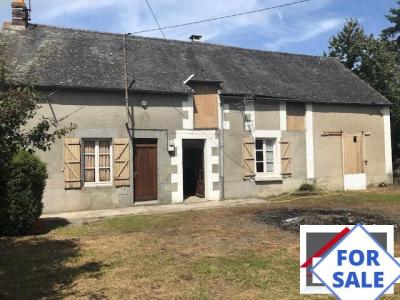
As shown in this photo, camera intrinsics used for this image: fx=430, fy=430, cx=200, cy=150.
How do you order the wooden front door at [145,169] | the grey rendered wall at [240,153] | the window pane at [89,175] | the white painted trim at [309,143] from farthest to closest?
the white painted trim at [309,143] → the grey rendered wall at [240,153] → the wooden front door at [145,169] → the window pane at [89,175]

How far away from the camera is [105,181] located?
14.1 m

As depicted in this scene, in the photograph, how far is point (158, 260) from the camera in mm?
7090

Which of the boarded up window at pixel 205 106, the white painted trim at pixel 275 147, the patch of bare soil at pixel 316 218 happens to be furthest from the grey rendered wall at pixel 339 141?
the patch of bare soil at pixel 316 218

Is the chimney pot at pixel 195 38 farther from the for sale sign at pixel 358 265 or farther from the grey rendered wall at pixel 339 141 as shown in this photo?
the for sale sign at pixel 358 265

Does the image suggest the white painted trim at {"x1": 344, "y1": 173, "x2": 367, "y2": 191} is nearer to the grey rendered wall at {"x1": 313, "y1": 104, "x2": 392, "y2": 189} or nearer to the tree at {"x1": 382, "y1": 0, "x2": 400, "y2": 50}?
the grey rendered wall at {"x1": 313, "y1": 104, "x2": 392, "y2": 189}

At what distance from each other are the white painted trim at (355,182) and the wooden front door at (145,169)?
824 cm

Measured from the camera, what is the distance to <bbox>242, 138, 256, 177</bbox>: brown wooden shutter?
1593 cm

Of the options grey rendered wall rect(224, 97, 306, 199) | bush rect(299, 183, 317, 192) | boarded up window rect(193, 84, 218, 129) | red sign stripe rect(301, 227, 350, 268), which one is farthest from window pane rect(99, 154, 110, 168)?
red sign stripe rect(301, 227, 350, 268)

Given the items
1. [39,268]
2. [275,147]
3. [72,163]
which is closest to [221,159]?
[275,147]

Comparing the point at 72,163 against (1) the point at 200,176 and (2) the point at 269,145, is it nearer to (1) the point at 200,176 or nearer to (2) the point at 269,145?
(1) the point at 200,176

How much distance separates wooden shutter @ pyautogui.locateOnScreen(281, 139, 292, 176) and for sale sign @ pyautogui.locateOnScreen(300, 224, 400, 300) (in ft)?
45.6

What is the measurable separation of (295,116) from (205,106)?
3.99 meters

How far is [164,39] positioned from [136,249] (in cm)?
1206

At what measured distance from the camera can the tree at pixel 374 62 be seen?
22391 mm
